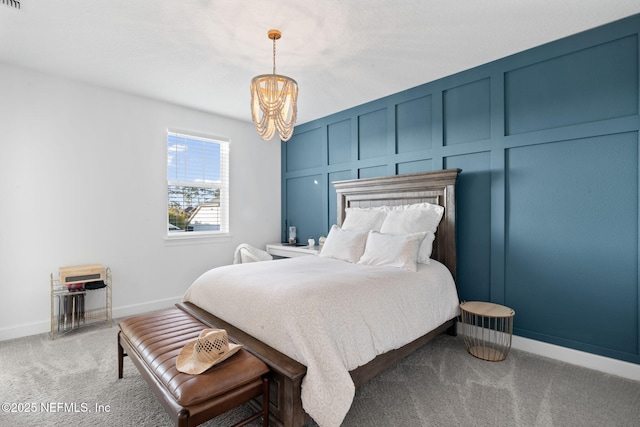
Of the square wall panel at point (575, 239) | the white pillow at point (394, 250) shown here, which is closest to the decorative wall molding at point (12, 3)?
the white pillow at point (394, 250)

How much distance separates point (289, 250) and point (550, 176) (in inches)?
126

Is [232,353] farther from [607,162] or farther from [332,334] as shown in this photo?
[607,162]

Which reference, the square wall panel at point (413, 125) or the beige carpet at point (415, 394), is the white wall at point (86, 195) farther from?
the square wall panel at point (413, 125)

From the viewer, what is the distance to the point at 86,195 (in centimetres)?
350

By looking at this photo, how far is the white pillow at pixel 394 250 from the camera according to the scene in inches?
109

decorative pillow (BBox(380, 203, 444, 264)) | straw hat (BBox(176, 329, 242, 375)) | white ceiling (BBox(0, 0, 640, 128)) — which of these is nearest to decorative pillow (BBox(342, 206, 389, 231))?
decorative pillow (BBox(380, 203, 444, 264))

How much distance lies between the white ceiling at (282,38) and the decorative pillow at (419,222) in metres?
1.44

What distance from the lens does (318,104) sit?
4.20m

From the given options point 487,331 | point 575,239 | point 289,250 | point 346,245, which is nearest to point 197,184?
point 289,250

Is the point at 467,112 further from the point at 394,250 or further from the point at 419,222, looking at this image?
the point at 394,250

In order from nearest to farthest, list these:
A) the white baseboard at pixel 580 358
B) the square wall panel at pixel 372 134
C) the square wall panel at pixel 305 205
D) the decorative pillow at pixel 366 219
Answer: the white baseboard at pixel 580 358 < the decorative pillow at pixel 366 219 < the square wall panel at pixel 372 134 < the square wall panel at pixel 305 205

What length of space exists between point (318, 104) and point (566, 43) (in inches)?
103

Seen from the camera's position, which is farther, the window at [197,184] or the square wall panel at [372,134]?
the window at [197,184]

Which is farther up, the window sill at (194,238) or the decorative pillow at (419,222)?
the decorative pillow at (419,222)
